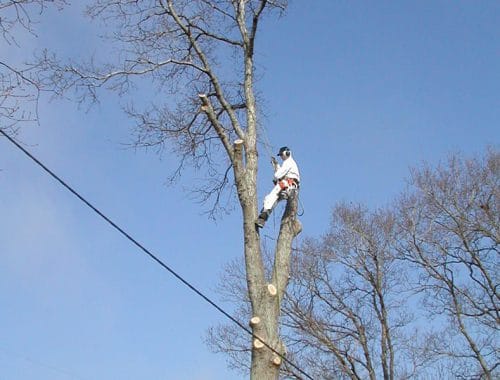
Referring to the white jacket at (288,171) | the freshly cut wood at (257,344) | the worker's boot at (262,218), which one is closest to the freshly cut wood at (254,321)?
the freshly cut wood at (257,344)

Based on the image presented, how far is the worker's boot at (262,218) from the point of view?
6715mm

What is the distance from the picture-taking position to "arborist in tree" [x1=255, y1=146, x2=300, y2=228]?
6818mm

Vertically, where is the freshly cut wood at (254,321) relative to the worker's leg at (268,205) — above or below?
below

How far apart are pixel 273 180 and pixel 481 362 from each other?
1029 centimetres

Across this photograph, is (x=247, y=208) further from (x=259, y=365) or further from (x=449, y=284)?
(x=449, y=284)

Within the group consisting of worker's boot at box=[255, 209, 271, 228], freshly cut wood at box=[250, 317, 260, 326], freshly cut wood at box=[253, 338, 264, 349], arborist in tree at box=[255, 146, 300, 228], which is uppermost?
arborist in tree at box=[255, 146, 300, 228]

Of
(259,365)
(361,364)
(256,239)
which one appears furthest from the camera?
(361,364)

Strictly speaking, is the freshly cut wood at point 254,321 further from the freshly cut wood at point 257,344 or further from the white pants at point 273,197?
the white pants at point 273,197

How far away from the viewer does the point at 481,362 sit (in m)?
15.5

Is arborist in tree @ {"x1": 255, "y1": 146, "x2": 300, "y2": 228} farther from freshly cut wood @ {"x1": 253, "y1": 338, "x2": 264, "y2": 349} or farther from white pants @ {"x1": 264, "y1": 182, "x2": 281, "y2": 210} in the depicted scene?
freshly cut wood @ {"x1": 253, "y1": 338, "x2": 264, "y2": 349}

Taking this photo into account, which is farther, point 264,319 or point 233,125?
point 233,125

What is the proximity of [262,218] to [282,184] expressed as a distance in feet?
1.81

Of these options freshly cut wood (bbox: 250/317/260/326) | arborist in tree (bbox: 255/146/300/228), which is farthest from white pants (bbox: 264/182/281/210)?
freshly cut wood (bbox: 250/317/260/326)

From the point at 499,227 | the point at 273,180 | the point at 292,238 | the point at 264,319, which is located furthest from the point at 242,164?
the point at 499,227
